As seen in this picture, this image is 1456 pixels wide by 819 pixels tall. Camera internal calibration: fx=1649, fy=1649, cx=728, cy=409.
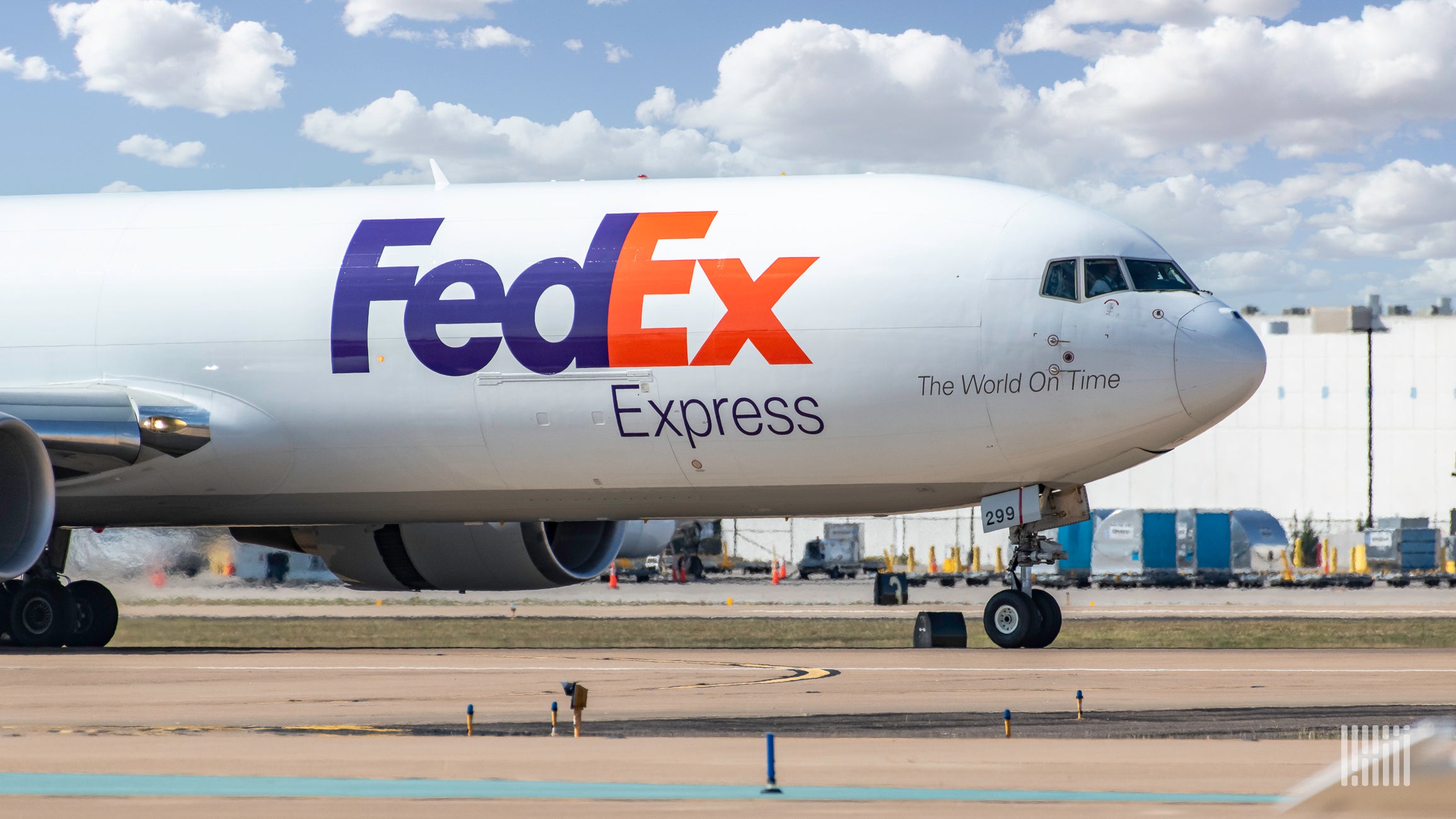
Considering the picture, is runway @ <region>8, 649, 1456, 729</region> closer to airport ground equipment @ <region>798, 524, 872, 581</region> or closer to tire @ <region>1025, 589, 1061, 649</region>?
tire @ <region>1025, 589, 1061, 649</region>

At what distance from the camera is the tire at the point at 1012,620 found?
18281 mm

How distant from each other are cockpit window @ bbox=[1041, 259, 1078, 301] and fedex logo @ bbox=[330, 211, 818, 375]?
2584 mm

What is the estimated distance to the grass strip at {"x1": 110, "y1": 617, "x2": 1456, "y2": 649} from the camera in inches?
917

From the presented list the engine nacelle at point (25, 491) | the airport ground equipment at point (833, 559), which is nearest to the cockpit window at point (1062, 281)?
the engine nacelle at point (25, 491)

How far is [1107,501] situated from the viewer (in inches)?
3255

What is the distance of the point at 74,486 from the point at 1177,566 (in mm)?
39532

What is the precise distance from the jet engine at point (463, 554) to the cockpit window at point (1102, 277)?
7.63 m

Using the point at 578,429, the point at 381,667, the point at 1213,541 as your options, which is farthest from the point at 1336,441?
the point at 381,667

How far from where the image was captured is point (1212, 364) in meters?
17.7

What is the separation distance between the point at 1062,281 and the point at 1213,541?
37573 mm

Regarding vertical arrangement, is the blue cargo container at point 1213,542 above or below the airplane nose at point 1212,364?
below

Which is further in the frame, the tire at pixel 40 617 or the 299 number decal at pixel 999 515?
the tire at pixel 40 617

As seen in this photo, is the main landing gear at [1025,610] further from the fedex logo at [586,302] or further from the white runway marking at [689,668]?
the fedex logo at [586,302]

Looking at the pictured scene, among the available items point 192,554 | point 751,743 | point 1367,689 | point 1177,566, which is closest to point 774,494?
point 1367,689
